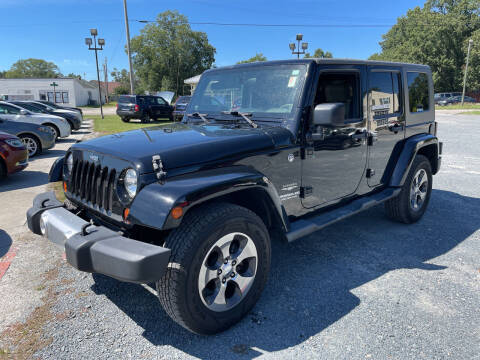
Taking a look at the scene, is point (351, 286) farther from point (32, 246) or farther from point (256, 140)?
point (32, 246)

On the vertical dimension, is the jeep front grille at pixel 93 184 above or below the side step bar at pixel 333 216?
above

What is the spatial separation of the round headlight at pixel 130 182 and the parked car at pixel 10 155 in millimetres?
5903

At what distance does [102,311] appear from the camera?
2.89 m

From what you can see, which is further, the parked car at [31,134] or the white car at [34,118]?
the white car at [34,118]

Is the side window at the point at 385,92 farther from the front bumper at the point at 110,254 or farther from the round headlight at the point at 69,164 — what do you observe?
the round headlight at the point at 69,164

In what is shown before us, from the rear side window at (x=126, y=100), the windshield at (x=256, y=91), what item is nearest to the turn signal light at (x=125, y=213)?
the windshield at (x=256, y=91)

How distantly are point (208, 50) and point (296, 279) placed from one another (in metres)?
65.9

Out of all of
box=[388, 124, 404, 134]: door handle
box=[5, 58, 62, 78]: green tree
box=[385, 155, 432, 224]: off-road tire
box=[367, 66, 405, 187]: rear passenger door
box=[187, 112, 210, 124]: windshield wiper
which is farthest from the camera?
box=[5, 58, 62, 78]: green tree

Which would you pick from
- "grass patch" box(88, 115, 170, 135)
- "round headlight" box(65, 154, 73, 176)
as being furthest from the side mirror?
"grass patch" box(88, 115, 170, 135)

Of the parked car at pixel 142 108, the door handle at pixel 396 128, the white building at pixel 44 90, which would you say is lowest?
the door handle at pixel 396 128

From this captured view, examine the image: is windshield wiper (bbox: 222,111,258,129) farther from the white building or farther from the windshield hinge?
the white building

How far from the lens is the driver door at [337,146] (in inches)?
129

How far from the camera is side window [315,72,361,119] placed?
337 cm

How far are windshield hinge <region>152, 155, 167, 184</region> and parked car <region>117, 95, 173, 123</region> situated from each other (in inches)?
788
